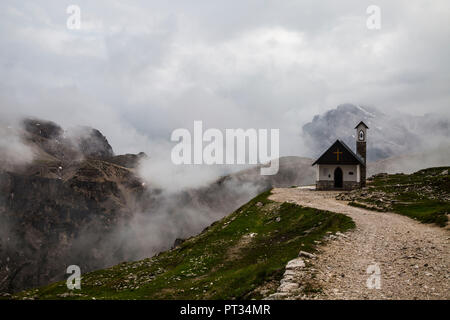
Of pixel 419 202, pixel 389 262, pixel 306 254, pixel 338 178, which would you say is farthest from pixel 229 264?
pixel 338 178

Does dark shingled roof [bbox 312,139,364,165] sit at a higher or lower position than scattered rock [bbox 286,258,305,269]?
higher

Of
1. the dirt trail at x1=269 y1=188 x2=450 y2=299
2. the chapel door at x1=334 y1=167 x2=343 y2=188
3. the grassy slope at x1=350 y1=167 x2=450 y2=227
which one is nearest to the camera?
the dirt trail at x1=269 y1=188 x2=450 y2=299

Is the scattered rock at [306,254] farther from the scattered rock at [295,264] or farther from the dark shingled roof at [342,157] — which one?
the dark shingled roof at [342,157]

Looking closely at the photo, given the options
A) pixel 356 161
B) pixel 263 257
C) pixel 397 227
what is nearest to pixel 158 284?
pixel 263 257

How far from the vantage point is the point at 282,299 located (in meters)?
13.5

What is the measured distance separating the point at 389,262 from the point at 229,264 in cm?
1186

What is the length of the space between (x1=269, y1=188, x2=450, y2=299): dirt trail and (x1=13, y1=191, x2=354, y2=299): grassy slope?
1.92m

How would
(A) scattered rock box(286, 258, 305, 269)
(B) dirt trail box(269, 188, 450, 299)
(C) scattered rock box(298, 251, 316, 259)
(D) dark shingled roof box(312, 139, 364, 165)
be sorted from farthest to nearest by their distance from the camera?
(D) dark shingled roof box(312, 139, 364, 165) < (C) scattered rock box(298, 251, 316, 259) < (A) scattered rock box(286, 258, 305, 269) < (B) dirt trail box(269, 188, 450, 299)

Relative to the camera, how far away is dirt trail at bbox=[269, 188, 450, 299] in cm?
1366

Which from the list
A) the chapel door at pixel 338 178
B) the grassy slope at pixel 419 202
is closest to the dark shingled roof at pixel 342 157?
the chapel door at pixel 338 178

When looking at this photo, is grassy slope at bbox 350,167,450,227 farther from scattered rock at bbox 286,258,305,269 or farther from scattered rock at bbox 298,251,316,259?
scattered rock at bbox 286,258,305,269

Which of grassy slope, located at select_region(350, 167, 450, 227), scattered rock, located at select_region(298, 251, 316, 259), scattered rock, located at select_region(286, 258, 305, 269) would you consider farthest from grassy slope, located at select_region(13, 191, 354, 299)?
grassy slope, located at select_region(350, 167, 450, 227)
